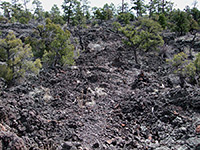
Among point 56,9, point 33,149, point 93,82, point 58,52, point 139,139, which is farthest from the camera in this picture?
point 56,9

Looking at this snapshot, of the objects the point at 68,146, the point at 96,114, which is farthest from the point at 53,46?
the point at 68,146

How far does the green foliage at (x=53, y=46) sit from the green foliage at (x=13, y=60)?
319 centimetres

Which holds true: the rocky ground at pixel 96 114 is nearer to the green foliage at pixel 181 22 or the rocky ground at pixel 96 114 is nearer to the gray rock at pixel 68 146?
the gray rock at pixel 68 146

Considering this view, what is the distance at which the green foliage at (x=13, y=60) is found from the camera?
50.2 ft

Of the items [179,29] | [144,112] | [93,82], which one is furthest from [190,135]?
[179,29]

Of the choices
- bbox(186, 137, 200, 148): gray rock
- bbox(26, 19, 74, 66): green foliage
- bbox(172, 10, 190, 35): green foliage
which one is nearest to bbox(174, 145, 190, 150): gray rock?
bbox(186, 137, 200, 148): gray rock

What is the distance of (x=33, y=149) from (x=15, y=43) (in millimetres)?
11196

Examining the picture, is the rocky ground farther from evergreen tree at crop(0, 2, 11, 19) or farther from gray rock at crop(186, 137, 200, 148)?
evergreen tree at crop(0, 2, 11, 19)

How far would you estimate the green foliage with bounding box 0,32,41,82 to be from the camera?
603 inches

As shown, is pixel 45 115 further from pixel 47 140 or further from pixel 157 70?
pixel 157 70

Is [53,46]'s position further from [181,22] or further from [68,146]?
[181,22]

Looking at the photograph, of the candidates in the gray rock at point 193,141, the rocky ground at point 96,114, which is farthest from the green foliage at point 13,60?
the gray rock at point 193,141

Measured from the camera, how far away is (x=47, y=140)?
8.76 meters

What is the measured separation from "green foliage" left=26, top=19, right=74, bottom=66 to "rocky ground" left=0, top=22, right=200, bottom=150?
1525 mm
